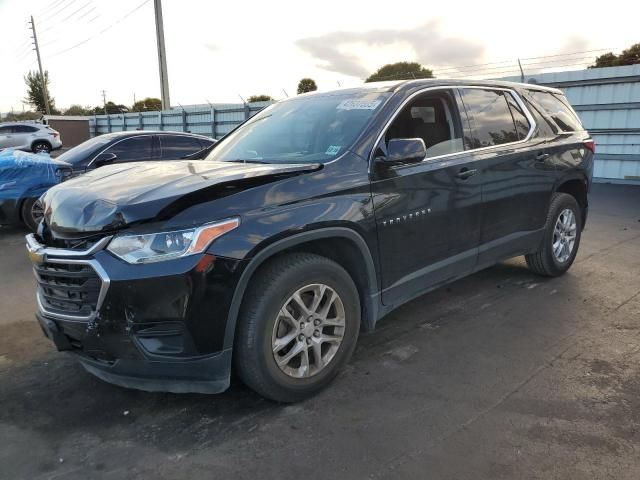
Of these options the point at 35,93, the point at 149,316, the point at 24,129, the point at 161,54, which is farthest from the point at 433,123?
the point at 35,93

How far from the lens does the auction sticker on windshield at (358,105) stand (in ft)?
11.6

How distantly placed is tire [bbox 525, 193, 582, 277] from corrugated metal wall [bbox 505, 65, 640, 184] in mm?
7660

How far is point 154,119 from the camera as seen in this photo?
24.5 metres

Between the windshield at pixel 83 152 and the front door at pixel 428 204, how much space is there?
21.5 ft

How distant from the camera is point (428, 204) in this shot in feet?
11.6

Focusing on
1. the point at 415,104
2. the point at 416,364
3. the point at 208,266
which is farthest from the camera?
the point at 415,104

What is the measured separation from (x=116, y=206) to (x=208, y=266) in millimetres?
583

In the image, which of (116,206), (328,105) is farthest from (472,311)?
(116,206)

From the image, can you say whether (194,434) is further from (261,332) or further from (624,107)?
(624,107)

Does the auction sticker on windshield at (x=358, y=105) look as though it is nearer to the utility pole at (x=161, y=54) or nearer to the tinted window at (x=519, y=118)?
the tinted window at (x=519, y=118)

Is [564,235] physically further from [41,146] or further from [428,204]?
[41,146]

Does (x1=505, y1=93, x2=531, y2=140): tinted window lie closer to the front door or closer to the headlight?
the front door

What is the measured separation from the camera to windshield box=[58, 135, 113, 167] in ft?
27.4

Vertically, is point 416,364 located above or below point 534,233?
below
